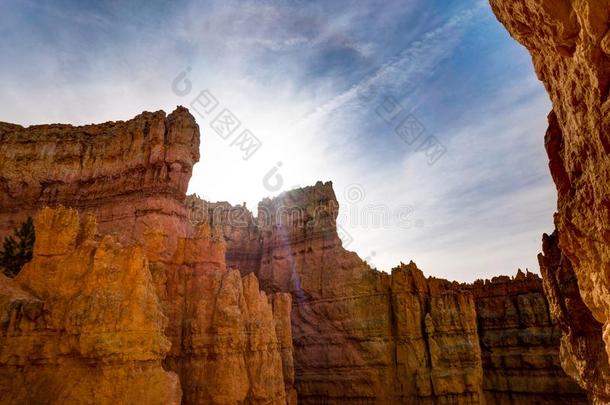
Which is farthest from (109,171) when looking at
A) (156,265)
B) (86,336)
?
(86,336)

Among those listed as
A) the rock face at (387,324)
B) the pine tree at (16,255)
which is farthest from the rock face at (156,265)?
the rock face at (387,324)

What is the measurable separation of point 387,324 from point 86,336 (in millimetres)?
21105

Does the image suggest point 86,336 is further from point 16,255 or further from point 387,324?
point 387,324

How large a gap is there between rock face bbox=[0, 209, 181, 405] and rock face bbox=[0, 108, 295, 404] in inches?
1.8

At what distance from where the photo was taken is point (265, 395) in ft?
49.4

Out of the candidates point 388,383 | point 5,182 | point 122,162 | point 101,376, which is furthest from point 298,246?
point 101,376

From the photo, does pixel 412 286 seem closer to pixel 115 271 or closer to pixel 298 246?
pixel 298 246

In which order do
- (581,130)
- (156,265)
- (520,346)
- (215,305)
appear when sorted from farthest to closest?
(520,346)
(156,265)
(215,305)
(581,130)

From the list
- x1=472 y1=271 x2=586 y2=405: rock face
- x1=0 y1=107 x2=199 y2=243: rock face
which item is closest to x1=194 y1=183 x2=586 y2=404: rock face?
x1=472 y1=271 x2=586 y2=405: rock face

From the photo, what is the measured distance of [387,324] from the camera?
26969 mm

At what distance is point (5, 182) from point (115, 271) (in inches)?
964

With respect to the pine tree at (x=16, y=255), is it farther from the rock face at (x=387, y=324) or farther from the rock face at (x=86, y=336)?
the rock face at (x=387, y=324)

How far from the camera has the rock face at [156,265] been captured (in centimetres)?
1013

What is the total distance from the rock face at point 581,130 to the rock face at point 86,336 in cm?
930
